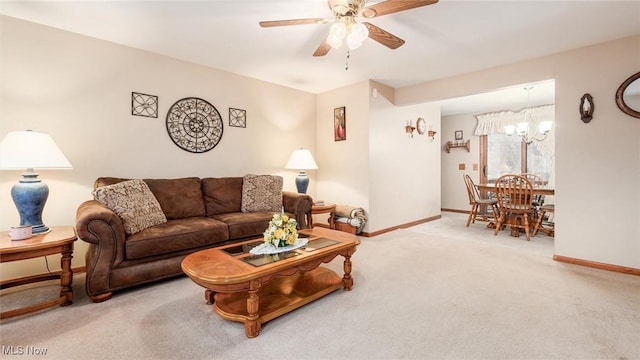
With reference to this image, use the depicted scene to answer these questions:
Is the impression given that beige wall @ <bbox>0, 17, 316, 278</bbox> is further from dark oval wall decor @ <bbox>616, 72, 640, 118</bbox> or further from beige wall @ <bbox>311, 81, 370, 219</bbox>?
dark oval wall decor @ <bbox>616, 72, 640, 118</bbox>

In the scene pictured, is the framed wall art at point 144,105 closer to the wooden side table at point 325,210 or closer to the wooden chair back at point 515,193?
the wooden side table at point 325,210

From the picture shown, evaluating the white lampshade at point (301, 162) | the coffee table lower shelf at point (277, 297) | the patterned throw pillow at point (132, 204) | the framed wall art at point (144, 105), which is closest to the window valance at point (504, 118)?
the white lampshade at point (301, 162)

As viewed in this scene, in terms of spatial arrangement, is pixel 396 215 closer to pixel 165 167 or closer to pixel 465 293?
pixel 465 293

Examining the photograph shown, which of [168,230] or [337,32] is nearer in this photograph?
[337,32]

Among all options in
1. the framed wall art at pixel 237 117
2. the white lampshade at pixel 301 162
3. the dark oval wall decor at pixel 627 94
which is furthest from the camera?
the white lampshade at pixel 301 162

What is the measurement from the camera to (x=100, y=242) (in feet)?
7.04

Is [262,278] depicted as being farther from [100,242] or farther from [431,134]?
[431,134]

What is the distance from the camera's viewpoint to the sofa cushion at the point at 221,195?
132 inches

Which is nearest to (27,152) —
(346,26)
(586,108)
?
(346,26)

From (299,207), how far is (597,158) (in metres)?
3.19

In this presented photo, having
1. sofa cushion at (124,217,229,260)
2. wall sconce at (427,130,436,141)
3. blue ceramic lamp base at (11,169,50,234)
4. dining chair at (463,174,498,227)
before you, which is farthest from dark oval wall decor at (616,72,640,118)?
blue ceramic lamp base at (11,169,50,234)

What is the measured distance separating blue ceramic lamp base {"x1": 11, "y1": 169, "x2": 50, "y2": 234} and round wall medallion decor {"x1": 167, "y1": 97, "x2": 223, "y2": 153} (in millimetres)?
1314

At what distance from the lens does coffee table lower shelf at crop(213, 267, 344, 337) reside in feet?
5.85

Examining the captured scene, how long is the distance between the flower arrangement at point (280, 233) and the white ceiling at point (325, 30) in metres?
1.67
